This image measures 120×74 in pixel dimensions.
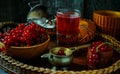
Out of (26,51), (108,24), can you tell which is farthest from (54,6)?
(26,51)

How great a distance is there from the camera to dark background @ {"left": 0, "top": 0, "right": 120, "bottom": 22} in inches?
68.6

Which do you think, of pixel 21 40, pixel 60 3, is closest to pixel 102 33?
pixel 21 40

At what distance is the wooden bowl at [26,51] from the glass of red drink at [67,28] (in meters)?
0.15

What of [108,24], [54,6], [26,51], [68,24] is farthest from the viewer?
[54,6]

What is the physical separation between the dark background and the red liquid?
0.68 metres

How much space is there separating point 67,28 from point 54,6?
0.92 meters

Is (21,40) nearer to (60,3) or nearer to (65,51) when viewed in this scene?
(65,51)

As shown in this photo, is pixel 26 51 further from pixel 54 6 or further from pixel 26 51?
pixel 54 6

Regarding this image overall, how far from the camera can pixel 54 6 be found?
1.99m

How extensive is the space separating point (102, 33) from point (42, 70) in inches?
19.7

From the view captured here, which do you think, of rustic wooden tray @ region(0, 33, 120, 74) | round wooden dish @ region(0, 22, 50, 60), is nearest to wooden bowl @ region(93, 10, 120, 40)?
rustic wooden tray @ region(0, 33, 120, 74)

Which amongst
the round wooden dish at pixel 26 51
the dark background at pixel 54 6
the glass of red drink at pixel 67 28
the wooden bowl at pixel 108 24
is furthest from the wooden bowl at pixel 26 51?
the dark background at pixel 54 6

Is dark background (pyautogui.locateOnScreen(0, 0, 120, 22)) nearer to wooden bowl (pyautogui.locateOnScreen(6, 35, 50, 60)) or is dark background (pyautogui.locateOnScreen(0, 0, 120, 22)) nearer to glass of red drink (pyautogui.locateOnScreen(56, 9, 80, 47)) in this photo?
glass of red drink (pyautogui.locateOnScreen(56, 9, 80, 47))

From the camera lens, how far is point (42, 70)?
87 centimetres
